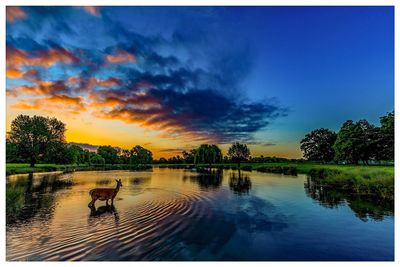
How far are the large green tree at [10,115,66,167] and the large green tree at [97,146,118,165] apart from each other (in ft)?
208

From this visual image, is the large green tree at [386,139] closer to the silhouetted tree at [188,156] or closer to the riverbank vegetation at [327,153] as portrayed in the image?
the riverbank vegetation at [327,153]

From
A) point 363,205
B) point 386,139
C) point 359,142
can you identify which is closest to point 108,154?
point 359,142

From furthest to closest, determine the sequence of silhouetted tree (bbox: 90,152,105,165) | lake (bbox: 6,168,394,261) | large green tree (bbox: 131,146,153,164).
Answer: large green tree (bbox: 131,146,153,164) → silhouetted tree (bbox: 90,152,105,165) → lake (bbox: 6,168,394,261)

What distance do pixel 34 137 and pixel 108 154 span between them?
228 feet

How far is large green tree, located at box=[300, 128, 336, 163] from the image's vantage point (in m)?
79.2

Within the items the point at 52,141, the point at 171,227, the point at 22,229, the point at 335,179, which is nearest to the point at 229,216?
the point at 171,227

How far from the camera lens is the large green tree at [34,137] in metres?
57.2

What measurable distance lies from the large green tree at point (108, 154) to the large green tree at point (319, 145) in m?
95.6

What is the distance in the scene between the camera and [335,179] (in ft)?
95.9

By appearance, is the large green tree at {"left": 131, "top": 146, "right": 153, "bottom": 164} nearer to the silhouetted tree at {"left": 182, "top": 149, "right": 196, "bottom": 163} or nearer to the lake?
the silhouetted tree at {"left": 182, "top": 149, "right": 196, "bottom": 163}

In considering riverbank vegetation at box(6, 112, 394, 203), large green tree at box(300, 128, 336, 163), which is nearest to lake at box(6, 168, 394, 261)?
riverbank vegetation at box(6, 112, 394, 203)

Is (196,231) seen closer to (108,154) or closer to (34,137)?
(34,137)

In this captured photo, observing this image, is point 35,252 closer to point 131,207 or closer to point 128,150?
point 131,207

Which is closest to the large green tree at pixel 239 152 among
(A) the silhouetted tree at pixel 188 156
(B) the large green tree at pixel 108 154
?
(A) the silhouetted tree at pixel 188 156
